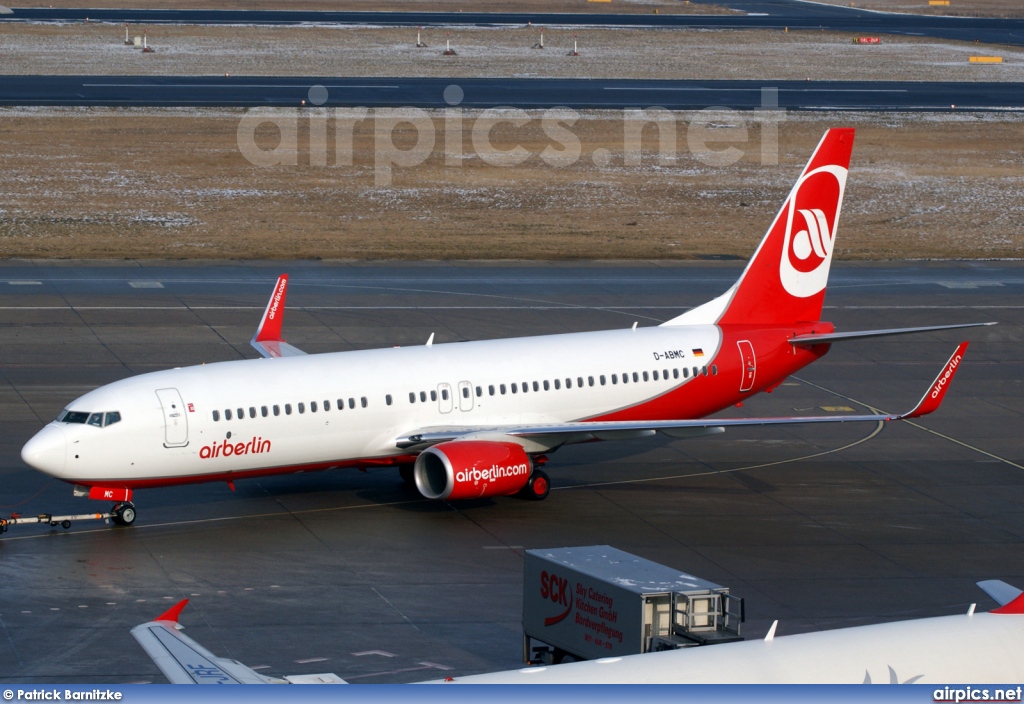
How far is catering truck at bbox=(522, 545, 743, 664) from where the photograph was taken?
23.0 meters

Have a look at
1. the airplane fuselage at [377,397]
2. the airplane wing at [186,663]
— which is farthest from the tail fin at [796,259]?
the airplane wing at [186,663]

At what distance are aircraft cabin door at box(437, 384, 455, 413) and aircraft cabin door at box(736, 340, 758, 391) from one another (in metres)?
8.19

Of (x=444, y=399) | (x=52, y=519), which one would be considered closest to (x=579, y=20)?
(x=444, y=399)

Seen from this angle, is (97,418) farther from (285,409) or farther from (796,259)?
(796,259)

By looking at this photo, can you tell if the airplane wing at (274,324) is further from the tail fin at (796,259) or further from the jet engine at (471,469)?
the tail fin at (796,259)

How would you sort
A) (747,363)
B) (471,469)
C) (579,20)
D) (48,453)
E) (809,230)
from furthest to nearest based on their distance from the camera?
1. (579,20)
2. (809,230)
3. (747,363)
4. (471,469)
5. (48,453)

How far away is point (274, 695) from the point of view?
39.1 feet

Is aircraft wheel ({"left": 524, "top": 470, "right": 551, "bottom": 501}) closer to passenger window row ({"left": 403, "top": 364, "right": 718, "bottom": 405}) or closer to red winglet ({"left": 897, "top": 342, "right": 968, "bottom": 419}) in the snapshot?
passenger window row ({"left": 403, "top": 364, "right": 718, "bottom": 405})

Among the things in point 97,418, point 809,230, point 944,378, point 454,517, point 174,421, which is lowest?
point 454,517

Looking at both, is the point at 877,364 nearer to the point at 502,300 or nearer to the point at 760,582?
the point at 502,300

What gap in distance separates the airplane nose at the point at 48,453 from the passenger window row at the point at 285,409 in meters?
3.34

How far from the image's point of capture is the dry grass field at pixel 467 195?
68750mm

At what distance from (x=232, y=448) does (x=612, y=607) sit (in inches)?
530

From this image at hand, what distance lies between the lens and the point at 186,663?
18828 mm
